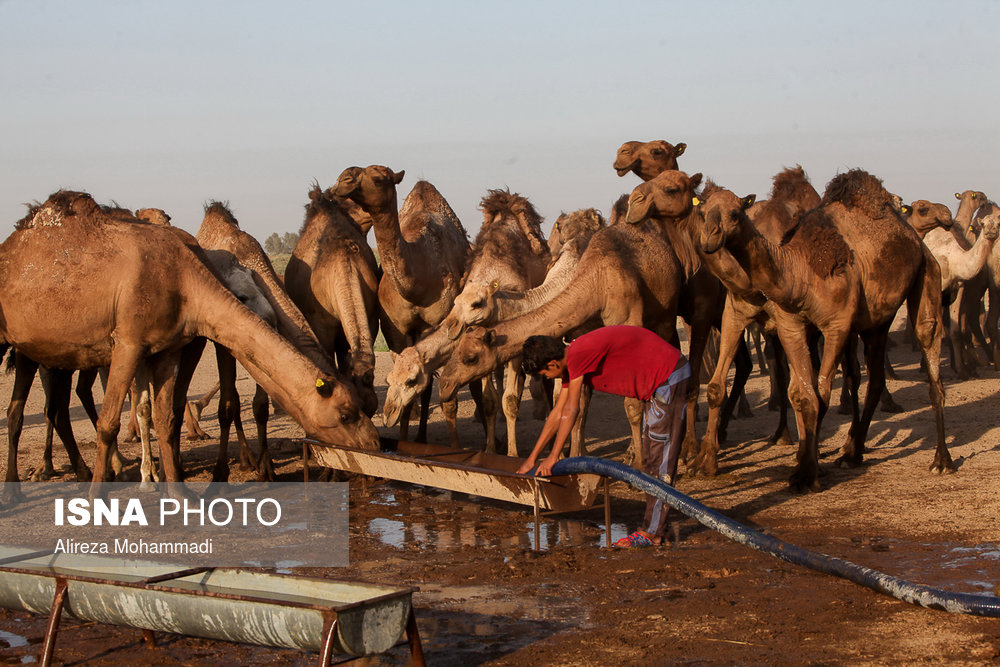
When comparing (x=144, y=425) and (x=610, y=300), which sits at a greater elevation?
(x=610, y=300)

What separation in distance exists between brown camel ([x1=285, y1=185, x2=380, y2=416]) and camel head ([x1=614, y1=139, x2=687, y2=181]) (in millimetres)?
2919

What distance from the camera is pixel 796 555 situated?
632 cm

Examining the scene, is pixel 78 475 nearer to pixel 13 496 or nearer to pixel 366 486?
pixel 13 496

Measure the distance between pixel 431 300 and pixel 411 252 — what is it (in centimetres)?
61

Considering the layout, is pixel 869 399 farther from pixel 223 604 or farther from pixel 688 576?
pixel 223 604

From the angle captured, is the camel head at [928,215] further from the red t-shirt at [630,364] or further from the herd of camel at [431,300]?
the red t-shirt at [630,364]

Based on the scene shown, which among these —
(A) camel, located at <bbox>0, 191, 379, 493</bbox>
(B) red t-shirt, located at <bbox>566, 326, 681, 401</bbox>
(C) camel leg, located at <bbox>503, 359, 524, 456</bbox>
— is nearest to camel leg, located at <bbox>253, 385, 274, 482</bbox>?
(A) camel, located at <bbox>0, 191, 379, 493</bbox>

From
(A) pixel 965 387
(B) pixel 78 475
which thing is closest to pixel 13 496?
(B) pixel 78 475

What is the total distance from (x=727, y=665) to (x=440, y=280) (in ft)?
27.2

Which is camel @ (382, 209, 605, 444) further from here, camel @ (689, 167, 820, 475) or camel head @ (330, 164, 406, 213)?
camel @ (689, 167, 820, 475)

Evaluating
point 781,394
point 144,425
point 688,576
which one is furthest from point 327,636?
point 781,394

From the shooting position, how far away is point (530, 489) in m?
7.43

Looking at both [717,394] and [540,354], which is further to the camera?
[717,394]

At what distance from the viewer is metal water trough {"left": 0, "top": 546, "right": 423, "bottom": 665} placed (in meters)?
4.58
